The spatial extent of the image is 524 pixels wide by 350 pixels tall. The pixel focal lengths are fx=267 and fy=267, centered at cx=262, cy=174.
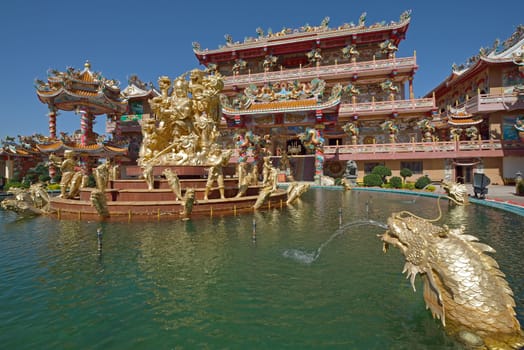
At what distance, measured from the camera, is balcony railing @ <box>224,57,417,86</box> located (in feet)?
97.5

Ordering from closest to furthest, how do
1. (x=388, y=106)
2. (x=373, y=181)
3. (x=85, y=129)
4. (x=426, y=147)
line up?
1. (x=373, y=181)
2. (x=426, y=147)
3. (x=388, y=106)
4. (x=85, y=129)

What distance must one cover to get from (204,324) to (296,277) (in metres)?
1.85

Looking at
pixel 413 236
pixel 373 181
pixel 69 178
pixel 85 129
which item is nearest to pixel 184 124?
pixel 69 178

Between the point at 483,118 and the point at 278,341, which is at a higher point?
the point at 483,118

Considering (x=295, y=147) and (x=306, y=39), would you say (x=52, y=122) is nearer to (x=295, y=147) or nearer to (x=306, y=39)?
(x=295, y=147)

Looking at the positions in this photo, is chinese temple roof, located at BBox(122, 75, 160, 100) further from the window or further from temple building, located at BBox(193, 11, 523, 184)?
the window

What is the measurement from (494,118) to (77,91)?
41.2 m

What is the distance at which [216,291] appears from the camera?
4203 millimetres

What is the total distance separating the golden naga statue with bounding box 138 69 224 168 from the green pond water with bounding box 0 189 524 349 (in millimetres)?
6582

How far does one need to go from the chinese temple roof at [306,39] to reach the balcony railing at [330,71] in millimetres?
3194

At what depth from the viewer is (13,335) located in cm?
317

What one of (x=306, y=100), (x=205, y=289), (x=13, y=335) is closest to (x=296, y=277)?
(x=205, y=289)

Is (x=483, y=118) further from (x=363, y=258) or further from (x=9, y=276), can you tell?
(x=9, y=276)

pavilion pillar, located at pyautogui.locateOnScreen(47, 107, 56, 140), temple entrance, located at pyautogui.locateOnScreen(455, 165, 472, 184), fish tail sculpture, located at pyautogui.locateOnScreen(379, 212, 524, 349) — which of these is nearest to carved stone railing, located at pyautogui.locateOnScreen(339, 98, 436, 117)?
Answer: temple entrance, located at pyautogui.locateOnScreen(455, 165, 472, 184)
